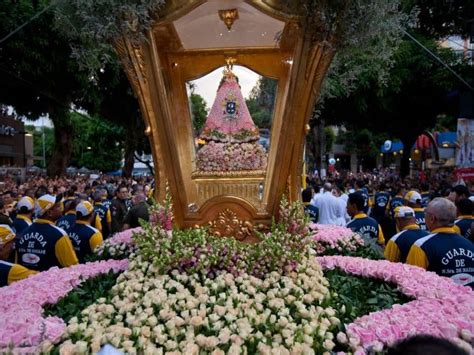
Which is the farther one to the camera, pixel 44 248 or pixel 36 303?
pixel 44 248

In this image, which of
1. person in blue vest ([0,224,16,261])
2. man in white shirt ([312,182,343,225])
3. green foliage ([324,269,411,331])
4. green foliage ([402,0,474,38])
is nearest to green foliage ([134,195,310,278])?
green foliage ([324,269,411,331])

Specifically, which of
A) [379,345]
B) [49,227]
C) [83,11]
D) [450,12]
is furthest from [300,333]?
[450,12]

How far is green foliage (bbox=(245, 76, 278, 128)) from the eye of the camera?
678cm

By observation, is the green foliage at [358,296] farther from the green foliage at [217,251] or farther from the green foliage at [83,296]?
the green foliage at [83,296]

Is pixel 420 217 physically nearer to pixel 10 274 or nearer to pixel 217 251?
pixel 217 251

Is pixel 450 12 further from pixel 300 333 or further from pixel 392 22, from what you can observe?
pixel 300 333

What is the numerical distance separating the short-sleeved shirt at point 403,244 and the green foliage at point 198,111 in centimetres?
309

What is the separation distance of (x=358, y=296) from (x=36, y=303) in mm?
2530

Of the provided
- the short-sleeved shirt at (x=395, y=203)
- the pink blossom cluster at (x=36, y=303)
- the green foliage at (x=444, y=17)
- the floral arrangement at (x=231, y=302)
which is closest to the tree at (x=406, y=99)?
the green foliage at (x=444, y=17)

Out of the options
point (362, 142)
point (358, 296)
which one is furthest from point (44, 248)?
point (362, 142)

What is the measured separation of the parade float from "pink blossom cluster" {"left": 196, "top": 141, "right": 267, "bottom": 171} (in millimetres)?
21

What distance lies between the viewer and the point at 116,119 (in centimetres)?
2800

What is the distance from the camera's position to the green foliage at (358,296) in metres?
3.64

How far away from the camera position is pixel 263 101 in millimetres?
7031
